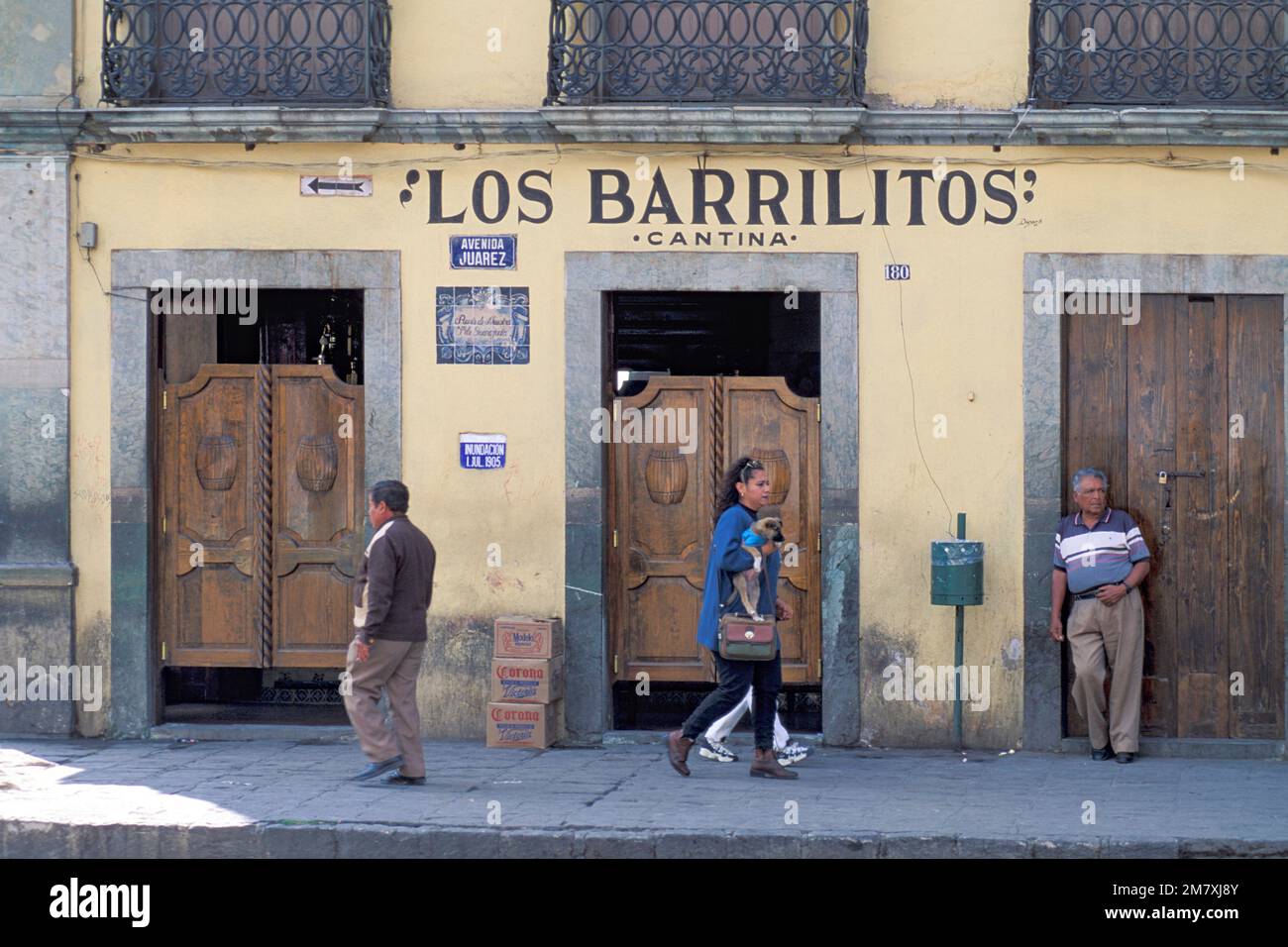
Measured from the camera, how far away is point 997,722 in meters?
11.5

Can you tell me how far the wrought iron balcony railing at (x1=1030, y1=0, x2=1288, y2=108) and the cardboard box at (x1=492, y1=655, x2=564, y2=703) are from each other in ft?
15.3

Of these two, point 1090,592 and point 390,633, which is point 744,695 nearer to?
point 390,633

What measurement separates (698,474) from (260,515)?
2813mm

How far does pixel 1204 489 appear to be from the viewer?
1137 centimetres

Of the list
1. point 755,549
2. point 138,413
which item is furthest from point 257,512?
point 755,549

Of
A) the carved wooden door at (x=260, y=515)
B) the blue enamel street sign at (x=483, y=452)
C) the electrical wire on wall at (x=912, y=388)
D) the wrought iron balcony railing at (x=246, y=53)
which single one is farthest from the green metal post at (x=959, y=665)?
the wrought iron balcony railing at (x=246, y=53)

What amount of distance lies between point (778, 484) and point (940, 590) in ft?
4.08

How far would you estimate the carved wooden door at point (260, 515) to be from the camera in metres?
11.9

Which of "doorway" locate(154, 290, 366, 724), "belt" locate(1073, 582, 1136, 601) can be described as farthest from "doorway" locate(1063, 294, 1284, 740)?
"doorway" locate(154, 290, 366, 724)

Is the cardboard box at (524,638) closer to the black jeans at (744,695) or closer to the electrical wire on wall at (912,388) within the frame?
the black jeans at (744,695)

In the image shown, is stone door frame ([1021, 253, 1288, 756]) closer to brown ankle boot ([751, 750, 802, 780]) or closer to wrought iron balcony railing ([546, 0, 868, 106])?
wrought iron balcony railing ([546, 0, 868, 106])
